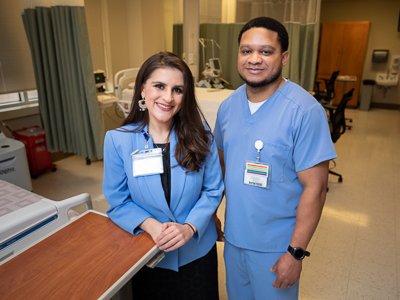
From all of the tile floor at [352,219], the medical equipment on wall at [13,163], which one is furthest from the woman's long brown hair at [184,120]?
the medical equipment on wall at [13,163]

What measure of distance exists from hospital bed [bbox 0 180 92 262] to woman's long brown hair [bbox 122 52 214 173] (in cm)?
48

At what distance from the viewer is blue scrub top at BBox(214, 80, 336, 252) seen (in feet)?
3.35

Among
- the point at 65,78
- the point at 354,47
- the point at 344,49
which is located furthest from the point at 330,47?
the point at 65,78

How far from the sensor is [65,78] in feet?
10.3

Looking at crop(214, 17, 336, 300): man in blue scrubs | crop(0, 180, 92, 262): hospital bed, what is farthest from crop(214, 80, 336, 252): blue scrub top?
crop(0, 180, 92, 262): hospital bed

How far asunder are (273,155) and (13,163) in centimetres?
241

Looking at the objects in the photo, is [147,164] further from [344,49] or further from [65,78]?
[344,49]

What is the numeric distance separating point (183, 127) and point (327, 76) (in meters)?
7.34

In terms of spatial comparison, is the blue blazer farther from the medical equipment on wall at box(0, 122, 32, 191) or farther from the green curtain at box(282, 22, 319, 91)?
the green curtain at box(282, 22, 319, 91)

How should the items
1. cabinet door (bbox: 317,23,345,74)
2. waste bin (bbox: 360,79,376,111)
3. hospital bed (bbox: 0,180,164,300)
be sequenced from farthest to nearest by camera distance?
1. cabinet door (bbox: 317,23,345,74)
2. waste bin (bbox: 360,79,376,111)
3. hospital bed (bbox: 0,180,164,300)

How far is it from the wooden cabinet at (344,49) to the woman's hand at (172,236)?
292 inches

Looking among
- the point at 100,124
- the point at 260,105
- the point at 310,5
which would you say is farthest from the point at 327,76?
the point at 260,105

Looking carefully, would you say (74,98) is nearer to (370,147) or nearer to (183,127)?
(183,127)

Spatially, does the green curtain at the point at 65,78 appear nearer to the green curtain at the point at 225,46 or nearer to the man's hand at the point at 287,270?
the green curtain at the point at 225,46
